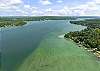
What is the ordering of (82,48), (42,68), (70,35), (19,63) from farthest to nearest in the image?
(70,35)
(82,48)
(19,63)
(42,68)

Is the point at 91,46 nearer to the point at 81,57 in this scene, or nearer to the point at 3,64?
the point at 81,57

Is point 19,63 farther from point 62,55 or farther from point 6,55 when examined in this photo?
point 62,55

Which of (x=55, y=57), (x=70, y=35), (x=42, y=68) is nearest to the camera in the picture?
(x=42, y=68)

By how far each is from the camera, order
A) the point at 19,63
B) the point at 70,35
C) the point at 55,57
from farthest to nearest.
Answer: the point at 70,35 < the point at 55,57 < the point at 19,63

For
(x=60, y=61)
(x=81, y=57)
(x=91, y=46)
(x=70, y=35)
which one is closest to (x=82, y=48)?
(x=91, y=46)

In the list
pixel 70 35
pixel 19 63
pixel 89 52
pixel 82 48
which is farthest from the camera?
pixel 70 35

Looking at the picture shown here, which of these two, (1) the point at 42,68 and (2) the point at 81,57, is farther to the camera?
(2) the point at 81,57

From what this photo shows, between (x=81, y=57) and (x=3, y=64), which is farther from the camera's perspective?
(x=81, y=57)

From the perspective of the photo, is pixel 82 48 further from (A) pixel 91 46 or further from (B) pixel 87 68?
(B) pixel 87 68
